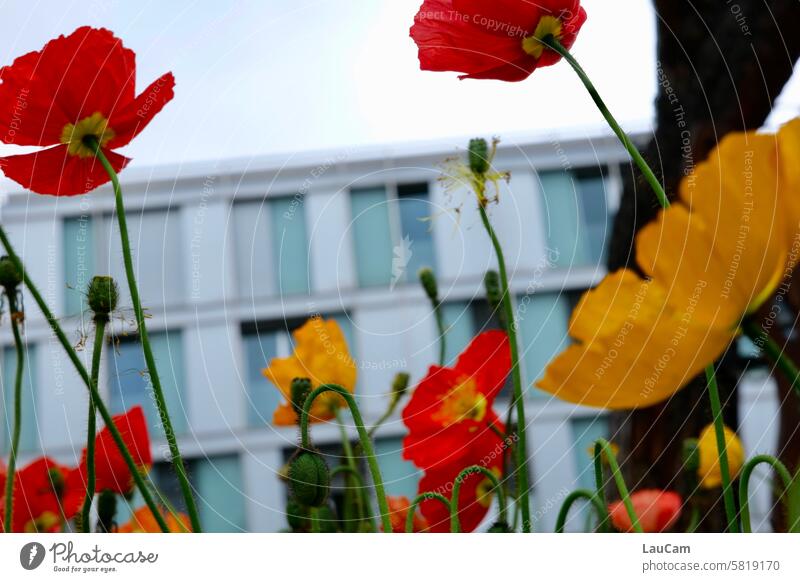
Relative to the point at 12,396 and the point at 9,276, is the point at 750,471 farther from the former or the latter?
the point at 12,396

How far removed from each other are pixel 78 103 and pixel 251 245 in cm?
9

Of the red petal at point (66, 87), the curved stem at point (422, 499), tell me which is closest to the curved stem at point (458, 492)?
the curved stem at point (422, 499)

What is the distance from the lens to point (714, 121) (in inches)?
14.3

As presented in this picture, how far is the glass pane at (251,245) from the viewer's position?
28 cm

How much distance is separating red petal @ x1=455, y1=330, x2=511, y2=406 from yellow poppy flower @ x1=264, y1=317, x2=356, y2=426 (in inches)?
1.2

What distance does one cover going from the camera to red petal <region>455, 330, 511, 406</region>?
0.71ft

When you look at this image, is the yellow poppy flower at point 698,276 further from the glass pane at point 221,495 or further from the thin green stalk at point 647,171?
the glass pane at point 221,495

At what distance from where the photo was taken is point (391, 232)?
295mm

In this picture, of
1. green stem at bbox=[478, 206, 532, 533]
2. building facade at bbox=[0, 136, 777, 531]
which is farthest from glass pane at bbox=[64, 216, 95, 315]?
green stem at bbox=[478, 206, 532, 533]

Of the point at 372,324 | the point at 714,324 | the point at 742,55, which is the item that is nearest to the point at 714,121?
the point at 742,55

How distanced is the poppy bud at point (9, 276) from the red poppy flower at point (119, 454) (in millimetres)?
37

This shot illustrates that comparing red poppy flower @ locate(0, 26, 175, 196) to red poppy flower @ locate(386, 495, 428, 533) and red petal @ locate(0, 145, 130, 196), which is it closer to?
red petal @ locate(0, 145, 130, 196)
